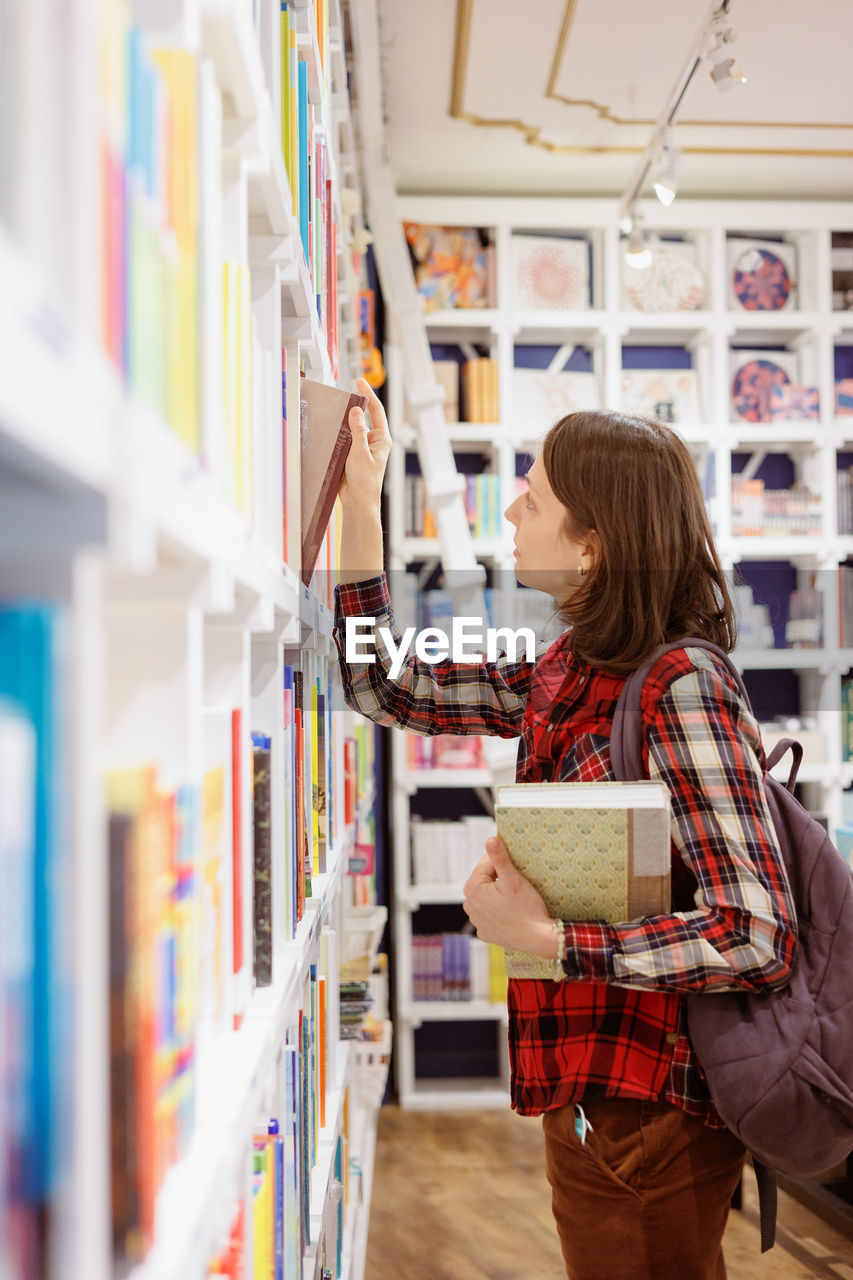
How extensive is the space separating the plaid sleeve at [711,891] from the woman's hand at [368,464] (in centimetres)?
52

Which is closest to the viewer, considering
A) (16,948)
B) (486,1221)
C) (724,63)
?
(16,948)

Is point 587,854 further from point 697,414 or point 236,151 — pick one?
point 697,414

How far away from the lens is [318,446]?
130 centimetres

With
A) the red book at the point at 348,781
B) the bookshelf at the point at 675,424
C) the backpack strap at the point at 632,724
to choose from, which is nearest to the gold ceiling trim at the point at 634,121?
the bookshelf at the point at 675,424

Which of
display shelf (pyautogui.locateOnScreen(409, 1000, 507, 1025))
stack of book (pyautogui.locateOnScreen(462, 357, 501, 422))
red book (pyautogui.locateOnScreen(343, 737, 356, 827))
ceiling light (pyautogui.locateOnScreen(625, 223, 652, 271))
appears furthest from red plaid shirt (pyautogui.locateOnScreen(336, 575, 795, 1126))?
stack of book (pyautogui.locateOnScreen(462, 357, 501, 422))

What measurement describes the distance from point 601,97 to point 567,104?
0.11 metres

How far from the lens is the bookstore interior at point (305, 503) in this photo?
38 cm

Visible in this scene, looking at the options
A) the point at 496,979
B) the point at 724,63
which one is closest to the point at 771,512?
the point at 724,63

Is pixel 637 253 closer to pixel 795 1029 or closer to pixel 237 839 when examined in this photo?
pixel 795 1029

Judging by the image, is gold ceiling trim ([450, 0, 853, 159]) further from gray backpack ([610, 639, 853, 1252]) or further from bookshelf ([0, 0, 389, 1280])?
gray backpack ([610, 639, 853, 1252])

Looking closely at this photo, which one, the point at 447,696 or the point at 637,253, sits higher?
the point at 637,253

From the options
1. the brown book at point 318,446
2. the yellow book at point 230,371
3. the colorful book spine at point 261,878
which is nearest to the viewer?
the yellow book at point 230,371

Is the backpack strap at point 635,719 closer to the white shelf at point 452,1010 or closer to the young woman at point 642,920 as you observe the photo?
the young woman at point 642,920

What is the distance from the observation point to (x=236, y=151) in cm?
87
